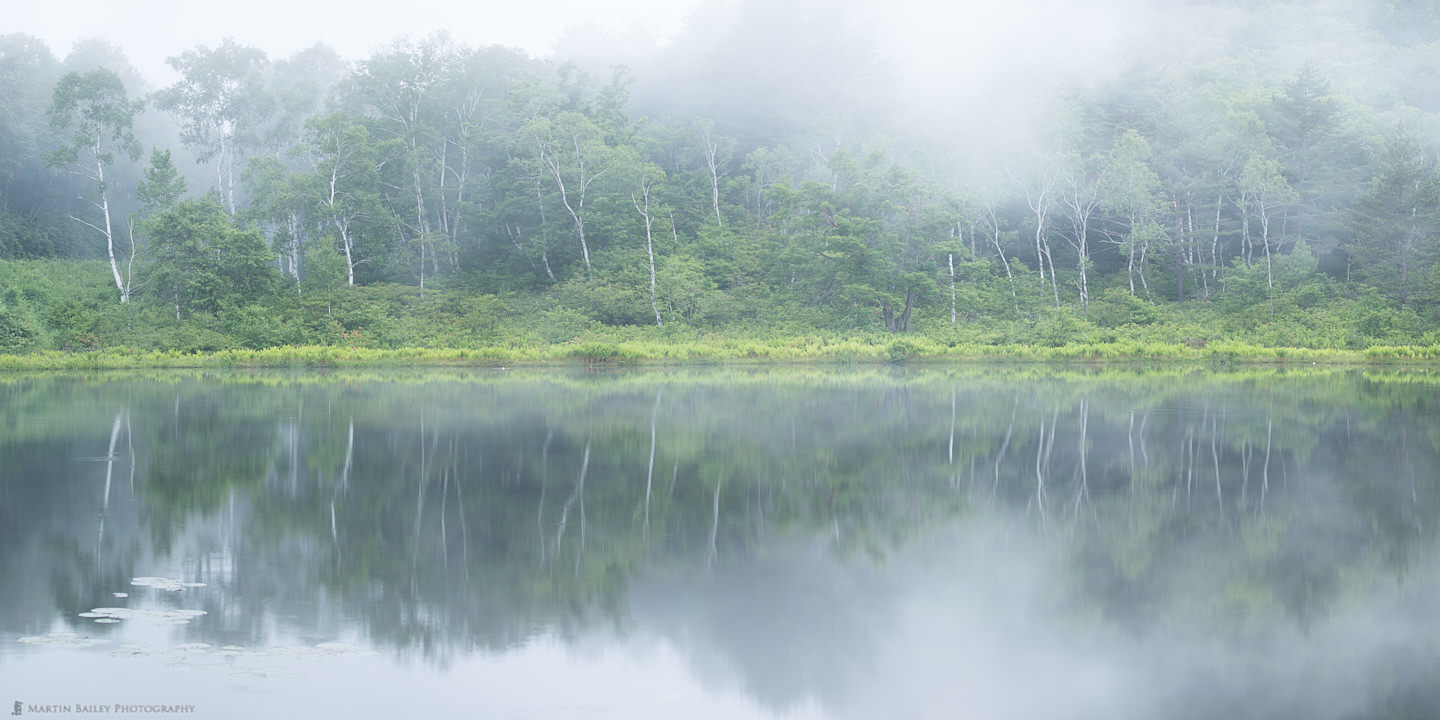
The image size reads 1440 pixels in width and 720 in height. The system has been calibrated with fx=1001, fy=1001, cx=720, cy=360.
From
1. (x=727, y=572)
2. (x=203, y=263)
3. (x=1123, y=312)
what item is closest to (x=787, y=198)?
(x=1123, y=312)

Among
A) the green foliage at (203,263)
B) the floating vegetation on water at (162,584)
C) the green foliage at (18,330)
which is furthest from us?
the green foliage at (203,263)

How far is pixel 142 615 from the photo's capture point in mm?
5324

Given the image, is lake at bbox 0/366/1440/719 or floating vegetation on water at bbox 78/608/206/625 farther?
floating vegetation on water at bbox 78/608/206/625

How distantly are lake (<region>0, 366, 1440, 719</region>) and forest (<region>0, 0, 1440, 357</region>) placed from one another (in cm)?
1918

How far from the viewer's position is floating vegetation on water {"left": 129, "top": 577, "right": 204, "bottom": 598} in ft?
19.1

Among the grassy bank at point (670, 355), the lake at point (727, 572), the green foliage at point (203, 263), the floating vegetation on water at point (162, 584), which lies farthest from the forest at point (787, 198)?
the floating vegetation on water at point (162, 584)

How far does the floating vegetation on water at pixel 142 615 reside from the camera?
524 cm

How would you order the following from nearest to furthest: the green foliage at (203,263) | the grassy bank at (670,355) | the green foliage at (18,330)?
1. the grassy bank at (670,355)
2. the green foliage at (18,330)
3. the green foliage at (203,263)

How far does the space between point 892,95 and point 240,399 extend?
111 feet

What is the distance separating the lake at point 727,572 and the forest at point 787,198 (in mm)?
19184

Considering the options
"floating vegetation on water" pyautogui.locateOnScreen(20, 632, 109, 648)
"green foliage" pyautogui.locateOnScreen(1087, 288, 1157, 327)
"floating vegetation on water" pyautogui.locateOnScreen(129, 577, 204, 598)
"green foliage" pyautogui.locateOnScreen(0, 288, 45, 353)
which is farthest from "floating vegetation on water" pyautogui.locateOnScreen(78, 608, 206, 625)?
"green foliage" pyautogui.locateOnScreen(1087, 288, 1157, 327)

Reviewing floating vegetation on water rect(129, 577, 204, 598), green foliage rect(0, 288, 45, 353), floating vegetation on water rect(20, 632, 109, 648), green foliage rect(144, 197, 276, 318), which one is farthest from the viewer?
green foliage rect(144, 197, 276, 318)

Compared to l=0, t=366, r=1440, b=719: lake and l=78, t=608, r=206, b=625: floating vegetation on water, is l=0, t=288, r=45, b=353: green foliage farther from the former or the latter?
l=78, t=608, r=206, b=625: floating vegetation on water

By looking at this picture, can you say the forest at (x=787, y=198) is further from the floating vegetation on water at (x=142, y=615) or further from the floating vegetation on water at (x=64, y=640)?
the floating vegetation on water at (x=64, y=640)
